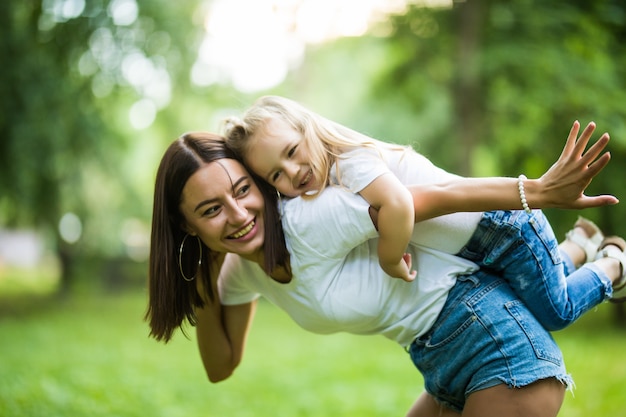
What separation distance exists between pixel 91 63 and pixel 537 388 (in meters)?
9.72

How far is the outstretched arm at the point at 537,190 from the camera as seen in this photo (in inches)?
72.7

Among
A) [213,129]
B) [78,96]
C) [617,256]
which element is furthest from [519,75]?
[617,256]

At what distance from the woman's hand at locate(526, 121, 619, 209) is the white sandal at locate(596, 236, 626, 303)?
58cm

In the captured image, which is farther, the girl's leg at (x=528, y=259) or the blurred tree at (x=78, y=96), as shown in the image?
the blurred tree at (x=78, y=96)

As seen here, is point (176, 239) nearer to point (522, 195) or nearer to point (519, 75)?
point (522, 195)

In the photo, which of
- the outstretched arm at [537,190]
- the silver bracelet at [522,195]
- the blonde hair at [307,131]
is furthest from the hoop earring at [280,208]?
the silver bracelet at [522,195]

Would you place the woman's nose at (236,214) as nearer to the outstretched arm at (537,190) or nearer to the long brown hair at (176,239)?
the long brown hair at (176,239)

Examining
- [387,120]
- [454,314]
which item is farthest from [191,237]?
[387,120]

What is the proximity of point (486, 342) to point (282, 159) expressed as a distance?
92 centimetres

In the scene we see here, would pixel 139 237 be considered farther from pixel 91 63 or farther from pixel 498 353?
pixel 498 353

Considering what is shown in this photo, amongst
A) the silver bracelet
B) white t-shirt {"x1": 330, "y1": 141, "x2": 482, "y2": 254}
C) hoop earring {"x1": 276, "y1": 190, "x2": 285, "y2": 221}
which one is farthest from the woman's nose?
the silver bracelet

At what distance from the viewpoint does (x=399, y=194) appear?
1943 millimetres

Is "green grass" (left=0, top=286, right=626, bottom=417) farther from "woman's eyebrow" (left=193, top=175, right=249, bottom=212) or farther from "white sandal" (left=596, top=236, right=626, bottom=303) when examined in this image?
"woman's eyebrow" (left=193, top=175, right=249, bottom=212)

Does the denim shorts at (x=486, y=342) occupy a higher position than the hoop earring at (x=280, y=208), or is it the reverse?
the hoop earring at (x=280, y=208)
